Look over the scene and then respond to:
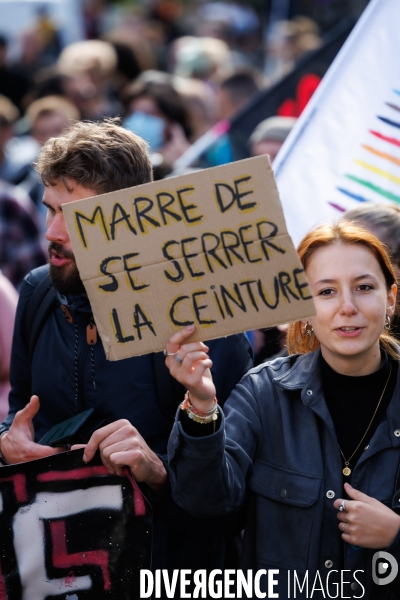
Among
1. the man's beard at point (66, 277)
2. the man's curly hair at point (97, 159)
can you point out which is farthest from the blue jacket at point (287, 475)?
the man's curly hair at point (97, 159)

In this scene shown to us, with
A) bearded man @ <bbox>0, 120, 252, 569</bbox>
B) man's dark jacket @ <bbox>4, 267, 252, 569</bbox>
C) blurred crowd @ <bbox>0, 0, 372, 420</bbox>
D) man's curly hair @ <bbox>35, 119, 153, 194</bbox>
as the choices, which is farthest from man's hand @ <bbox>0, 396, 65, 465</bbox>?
blurred crowd @ <bbox>0, 0, 372, 420</bbox>

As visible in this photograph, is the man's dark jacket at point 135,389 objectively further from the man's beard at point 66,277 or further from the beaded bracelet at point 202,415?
the beaded bracelet at point 202,415

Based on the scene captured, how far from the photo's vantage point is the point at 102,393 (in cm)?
287

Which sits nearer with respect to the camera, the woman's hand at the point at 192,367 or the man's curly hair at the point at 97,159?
the woman's hand at the point at 192,367

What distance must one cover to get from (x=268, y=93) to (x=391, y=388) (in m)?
3.85

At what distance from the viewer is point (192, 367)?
2.47m

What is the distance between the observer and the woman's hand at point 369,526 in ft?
8.21

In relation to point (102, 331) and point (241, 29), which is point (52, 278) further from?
point (241, 29)

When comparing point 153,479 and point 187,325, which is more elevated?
point 187,325

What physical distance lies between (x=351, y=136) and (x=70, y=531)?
212cm

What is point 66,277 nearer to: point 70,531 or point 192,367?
point 192,367

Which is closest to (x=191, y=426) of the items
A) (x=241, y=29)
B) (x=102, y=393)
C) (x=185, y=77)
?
(x=102, y=393)

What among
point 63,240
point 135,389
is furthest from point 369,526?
point 63,240

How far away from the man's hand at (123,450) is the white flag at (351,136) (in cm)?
158
